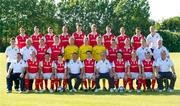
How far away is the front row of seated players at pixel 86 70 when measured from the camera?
55.8 ft

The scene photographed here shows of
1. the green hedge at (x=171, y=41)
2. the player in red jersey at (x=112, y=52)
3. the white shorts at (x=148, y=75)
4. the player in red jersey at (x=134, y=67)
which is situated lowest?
the white shorts at (x=148, y=75)

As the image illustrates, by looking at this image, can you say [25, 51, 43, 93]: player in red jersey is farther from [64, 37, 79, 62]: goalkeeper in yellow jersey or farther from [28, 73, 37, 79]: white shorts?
[64, 37, 79, 62]: goalkeeper in yellow jersey

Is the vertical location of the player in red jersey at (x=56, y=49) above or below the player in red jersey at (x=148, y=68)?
above

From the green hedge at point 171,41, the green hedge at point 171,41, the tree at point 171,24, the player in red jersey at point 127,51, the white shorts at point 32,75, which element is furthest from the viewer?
the tree at point 171,24

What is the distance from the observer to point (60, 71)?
17125mm

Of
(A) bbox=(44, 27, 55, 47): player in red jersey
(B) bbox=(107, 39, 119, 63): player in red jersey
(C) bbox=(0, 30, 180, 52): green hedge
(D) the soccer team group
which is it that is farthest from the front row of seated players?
(C) bbox=(0, 30, 180, 52): green hedge

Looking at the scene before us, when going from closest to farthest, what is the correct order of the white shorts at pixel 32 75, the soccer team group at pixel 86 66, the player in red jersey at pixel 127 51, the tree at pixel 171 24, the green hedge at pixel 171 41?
the soccer team group at pixel 86 66 < the white shorts at pixel 32 75 < the player in red jersey at pixel 127 51 < the green hedge at pixel 171 41 < the tree at pixel 171 24

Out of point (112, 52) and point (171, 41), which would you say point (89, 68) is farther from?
point (171, 41)

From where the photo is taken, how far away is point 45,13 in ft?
251

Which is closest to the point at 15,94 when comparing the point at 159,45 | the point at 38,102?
the point at 38,102

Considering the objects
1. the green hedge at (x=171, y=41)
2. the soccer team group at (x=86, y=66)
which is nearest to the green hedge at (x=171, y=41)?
the green hedge at (x=171, y=41)

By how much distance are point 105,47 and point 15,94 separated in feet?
11.6

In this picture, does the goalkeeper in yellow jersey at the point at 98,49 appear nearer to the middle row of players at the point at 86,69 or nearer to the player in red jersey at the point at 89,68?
the middle row of players at the point at 86,69

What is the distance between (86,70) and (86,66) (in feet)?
0.44
